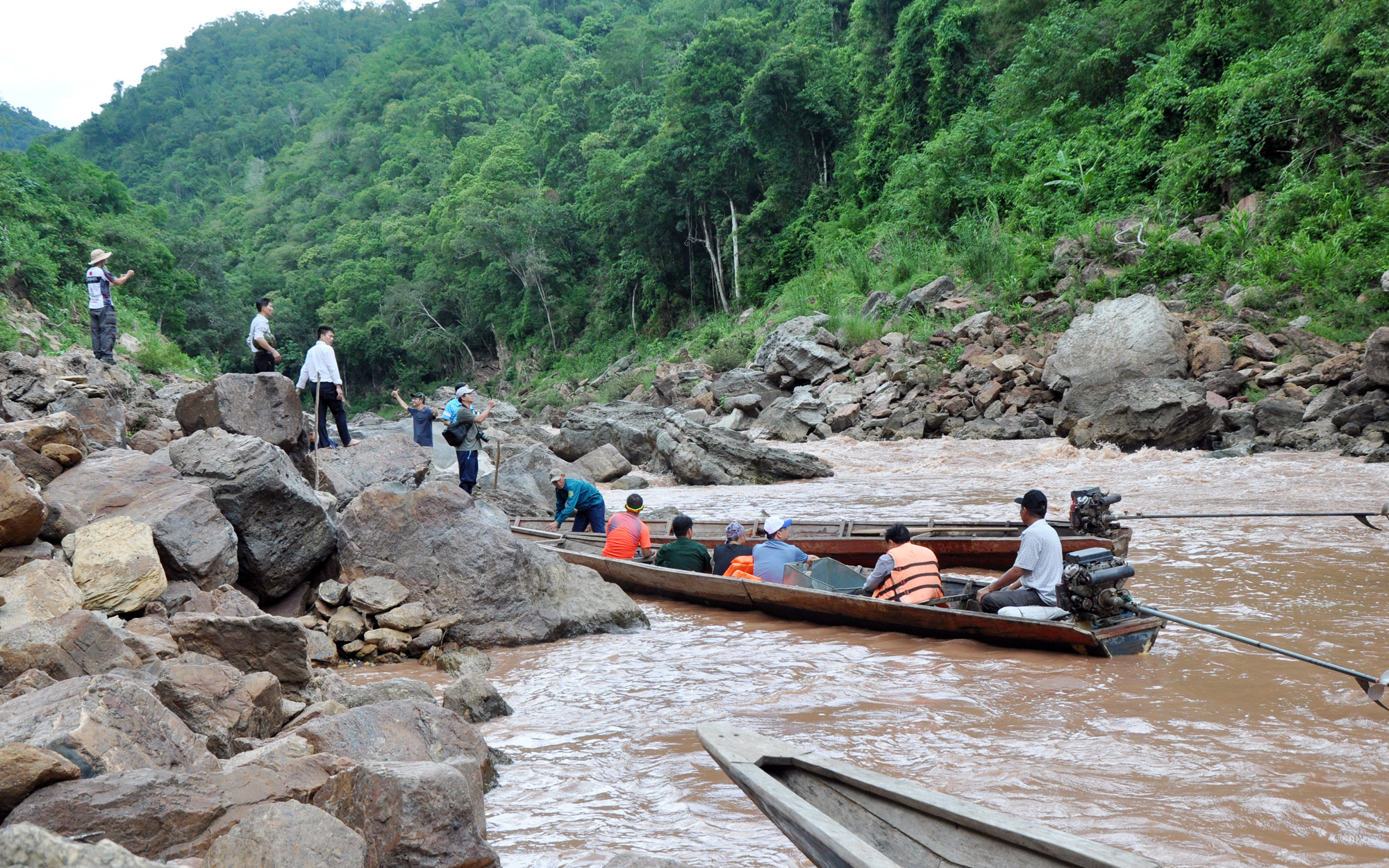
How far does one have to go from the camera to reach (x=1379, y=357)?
12992 mm

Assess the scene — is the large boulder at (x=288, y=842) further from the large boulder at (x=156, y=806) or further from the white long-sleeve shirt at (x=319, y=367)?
the white long-sleeve shirt at (x=319, y=367)

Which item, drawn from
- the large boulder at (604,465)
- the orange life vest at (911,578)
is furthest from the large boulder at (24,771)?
the large boulder at (604,465)

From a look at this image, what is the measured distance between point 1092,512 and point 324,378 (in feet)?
27.4

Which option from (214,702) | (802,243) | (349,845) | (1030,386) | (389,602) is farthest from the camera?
(802,243)

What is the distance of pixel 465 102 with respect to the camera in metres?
63.3

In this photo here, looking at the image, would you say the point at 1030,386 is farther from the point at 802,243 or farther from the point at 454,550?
the point at 802,243

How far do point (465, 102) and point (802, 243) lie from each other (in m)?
38.4

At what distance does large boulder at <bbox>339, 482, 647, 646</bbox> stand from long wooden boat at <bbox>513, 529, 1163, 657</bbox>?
3.33 ft

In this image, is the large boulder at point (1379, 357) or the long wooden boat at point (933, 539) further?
the large boulder at point (1379, 357)

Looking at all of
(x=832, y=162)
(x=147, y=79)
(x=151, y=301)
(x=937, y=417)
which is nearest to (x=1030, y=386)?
(x=937, y=417)

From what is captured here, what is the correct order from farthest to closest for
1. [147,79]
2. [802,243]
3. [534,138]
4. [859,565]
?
[147,79]
[534,138]
[802,243]
[859,565]

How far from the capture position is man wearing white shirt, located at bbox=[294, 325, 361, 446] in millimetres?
9734

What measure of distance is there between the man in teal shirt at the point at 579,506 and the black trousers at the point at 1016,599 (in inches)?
228

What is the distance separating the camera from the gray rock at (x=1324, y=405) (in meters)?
13.9
